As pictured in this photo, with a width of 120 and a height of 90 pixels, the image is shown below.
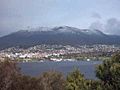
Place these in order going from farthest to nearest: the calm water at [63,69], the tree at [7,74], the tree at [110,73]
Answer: the calm water at [63,69], the tree at [110,73], the tree at [7,74]

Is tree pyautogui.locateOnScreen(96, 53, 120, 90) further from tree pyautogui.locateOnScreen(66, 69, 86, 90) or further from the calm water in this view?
the calm water

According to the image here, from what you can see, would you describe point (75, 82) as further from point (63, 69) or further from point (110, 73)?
point (63, 69)

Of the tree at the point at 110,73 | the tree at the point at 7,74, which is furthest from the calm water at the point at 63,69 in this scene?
the tree at the point at 7,74

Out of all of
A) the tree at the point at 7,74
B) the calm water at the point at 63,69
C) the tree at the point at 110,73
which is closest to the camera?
the tree at the point at 7,74

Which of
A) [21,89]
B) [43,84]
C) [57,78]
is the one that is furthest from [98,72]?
[21,89]

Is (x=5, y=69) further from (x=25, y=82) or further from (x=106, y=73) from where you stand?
(x=106, y=73)

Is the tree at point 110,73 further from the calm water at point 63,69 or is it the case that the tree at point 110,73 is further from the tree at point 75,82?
the calm water at point 63,69

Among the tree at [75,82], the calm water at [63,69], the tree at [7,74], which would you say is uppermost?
the tree at [7,74]

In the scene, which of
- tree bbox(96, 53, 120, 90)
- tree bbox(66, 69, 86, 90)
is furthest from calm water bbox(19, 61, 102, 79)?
tree bbox(66, 69, 86, 90)

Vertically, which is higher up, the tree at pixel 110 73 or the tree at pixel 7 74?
the tree at pixel 7 74
